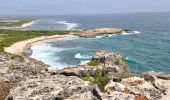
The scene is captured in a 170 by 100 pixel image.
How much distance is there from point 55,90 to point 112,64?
26.4 m

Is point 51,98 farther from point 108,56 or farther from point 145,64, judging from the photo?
point 145,64

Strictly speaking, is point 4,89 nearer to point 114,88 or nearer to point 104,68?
point 114,88

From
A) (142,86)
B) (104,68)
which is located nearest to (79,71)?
(104,68)

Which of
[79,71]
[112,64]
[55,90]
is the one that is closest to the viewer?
[55,90]

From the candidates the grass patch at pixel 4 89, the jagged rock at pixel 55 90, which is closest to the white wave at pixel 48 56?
the grass patch at pixel 4 89

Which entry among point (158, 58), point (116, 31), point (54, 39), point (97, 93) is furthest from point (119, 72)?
point (116, 31)

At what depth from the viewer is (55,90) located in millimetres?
20422

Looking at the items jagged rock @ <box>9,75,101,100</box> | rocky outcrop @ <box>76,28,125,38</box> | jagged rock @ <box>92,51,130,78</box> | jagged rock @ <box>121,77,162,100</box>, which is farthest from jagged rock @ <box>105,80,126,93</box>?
rocky outcrop @ <box>76,28,125,38</box>

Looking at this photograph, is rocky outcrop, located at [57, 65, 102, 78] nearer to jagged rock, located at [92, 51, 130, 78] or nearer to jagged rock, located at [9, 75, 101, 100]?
jagged rock, located at [92, 51, 130, 78]

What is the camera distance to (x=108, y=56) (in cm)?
4681

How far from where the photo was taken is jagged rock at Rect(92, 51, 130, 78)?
4368 centimetres

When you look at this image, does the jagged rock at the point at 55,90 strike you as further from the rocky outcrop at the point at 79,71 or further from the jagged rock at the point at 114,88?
the rocky outcrop at the point at 79,71

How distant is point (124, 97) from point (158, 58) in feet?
193

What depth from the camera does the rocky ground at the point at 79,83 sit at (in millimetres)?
19953
